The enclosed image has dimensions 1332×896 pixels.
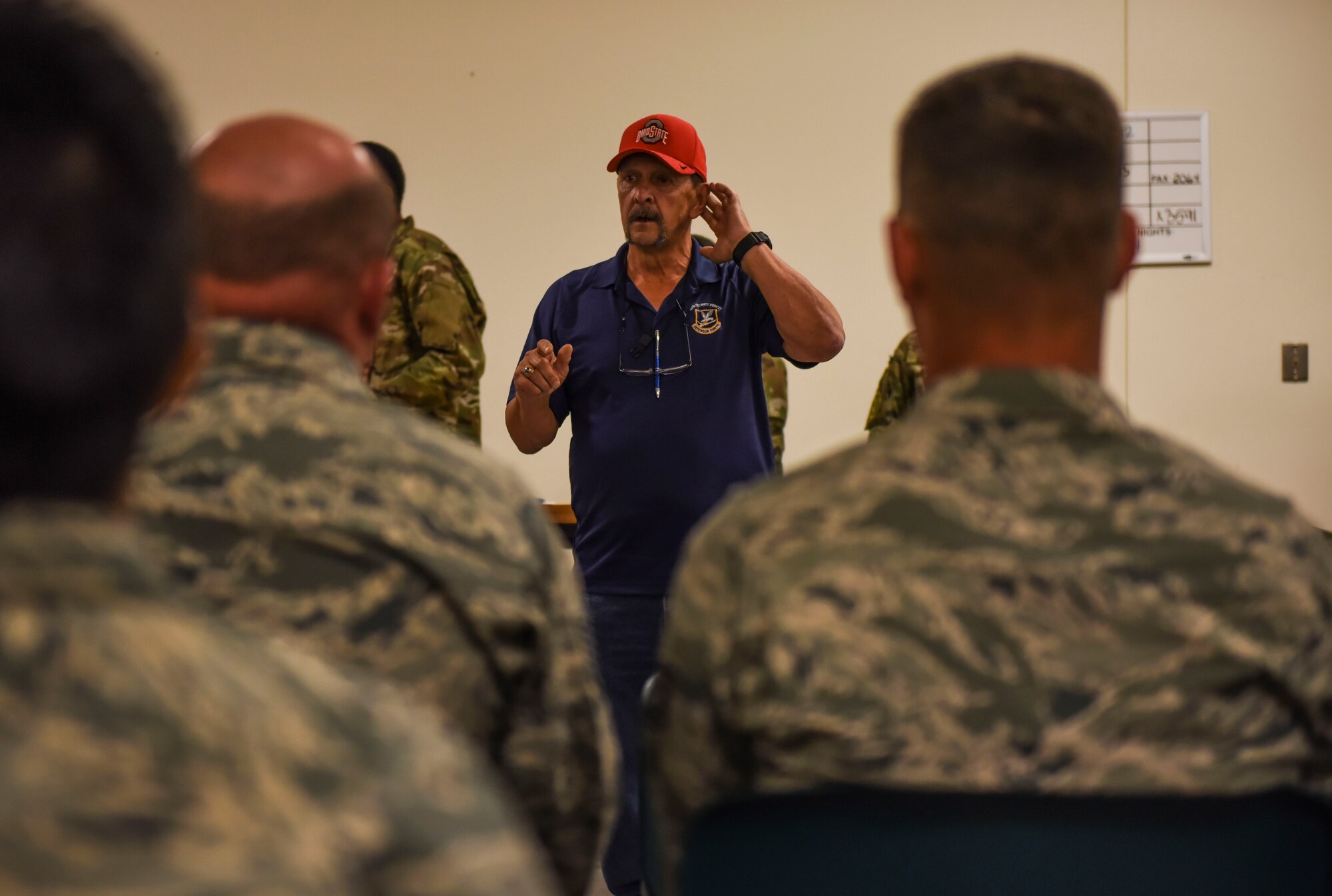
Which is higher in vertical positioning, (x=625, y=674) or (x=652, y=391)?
(x=652, y=391)

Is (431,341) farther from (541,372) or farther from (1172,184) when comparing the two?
(1172,184)

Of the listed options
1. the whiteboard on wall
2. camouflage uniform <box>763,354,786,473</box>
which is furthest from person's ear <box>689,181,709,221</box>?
the whiteboard on wall

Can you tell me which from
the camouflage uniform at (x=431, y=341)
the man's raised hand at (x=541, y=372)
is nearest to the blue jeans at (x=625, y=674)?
the man's raised hand at (x=541, y=372)

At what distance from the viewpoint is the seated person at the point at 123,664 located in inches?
16.3

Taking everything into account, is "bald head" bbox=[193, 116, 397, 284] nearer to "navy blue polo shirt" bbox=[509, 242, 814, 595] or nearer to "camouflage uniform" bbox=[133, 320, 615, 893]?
"camouflage uniform" bbox=[133, 320, 615, 893]

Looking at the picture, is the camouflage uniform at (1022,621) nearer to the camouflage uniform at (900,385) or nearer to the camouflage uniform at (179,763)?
the camouflage uniform at (179,763)

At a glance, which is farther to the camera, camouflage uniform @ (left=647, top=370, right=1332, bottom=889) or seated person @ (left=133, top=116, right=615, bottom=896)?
seated person @ (left=133, top=116, right=615, bottom=896)

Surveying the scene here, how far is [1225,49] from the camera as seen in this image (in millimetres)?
A: 4391

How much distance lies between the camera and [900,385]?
3.26m

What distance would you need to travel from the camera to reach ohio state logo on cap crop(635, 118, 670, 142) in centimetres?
261

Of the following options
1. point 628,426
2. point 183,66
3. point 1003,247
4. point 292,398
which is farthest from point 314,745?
point 183,66

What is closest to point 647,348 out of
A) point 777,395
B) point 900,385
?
point 900,385

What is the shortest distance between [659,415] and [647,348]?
153 millimetres

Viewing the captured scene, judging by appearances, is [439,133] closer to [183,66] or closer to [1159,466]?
[183,66]
